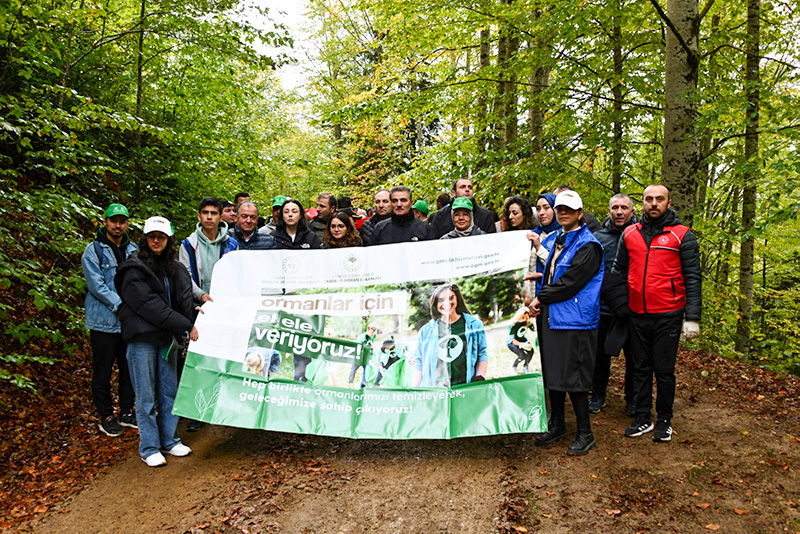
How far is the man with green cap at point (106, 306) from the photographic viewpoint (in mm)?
5398

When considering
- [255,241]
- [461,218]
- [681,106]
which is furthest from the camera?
[681,106]

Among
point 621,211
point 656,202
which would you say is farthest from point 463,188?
point 656,202

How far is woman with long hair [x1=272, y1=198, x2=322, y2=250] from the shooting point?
245 inches

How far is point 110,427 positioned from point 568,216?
5356mm

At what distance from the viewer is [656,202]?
15.3 ft

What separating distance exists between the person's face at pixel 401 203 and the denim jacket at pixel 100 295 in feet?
10.1

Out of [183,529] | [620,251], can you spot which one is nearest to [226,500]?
[183,529]

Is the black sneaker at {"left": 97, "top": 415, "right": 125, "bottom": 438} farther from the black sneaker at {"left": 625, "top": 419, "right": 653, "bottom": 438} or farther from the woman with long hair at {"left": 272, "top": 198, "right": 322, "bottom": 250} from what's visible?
the black sneaker at {"left": 625, "top": 419, "right": 653, "bottom": 438}

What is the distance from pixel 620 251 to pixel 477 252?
4.61ft

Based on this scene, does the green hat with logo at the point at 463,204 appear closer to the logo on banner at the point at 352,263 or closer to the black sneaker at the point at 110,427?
the logo on banner at the point at 352,263

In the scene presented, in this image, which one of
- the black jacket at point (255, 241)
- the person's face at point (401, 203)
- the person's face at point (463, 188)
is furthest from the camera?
the person's face at point (463, 188)

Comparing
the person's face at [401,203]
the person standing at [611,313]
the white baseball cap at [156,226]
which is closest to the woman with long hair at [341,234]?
the person's face at [401,203]

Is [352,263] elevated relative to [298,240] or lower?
lower

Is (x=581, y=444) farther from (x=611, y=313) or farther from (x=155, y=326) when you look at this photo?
(x=155, y=326)
